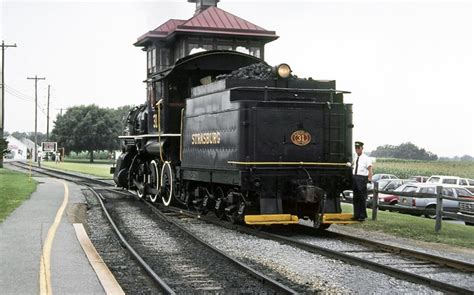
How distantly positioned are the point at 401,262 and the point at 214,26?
20052mm

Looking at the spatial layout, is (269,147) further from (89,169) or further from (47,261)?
(89,169)

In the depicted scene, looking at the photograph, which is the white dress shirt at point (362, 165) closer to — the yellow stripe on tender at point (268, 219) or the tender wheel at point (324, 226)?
the tender wheel at point (324, 226)

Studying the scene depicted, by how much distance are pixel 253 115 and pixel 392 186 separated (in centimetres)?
2280

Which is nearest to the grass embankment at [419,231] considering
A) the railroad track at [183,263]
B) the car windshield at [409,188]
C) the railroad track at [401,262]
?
the railroad track at [401,262]

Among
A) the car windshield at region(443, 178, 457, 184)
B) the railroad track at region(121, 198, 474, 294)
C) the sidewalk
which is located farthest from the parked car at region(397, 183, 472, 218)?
the sidewalk

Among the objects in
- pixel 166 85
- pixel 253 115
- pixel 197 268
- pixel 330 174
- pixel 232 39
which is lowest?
pixel 197 268

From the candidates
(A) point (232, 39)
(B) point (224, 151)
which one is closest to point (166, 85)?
(B) point (224, 151)

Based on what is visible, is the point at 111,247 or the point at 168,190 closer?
the point at 111,247

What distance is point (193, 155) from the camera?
1353cm

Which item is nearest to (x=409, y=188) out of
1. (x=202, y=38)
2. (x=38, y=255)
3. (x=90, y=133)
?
(x=202, y=38)

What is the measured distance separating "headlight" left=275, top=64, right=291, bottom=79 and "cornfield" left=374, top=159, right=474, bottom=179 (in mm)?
40630

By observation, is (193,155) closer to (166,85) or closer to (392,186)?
(166,85)

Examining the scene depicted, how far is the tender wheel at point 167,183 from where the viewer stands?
1513 cm

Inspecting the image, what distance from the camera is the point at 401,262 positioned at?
863 cm
